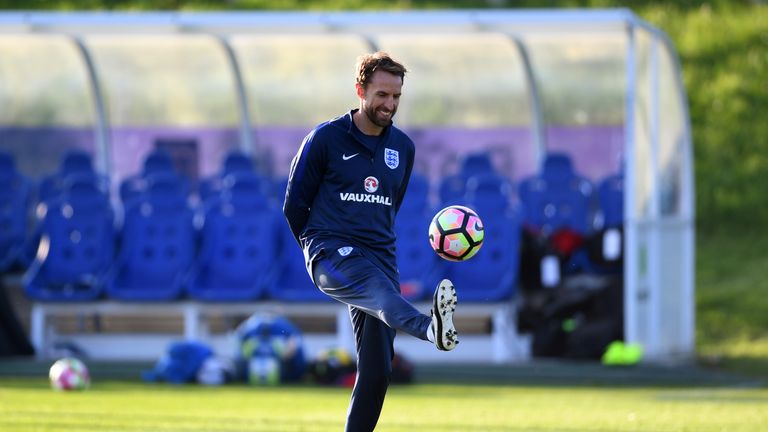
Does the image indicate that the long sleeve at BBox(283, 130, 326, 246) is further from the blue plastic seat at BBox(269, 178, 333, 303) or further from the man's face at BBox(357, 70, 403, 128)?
the blue plastic seat at BBox(269, 178, 333, 303)

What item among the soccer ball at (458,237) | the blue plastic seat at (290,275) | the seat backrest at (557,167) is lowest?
the blue plastic seat at (290,275)

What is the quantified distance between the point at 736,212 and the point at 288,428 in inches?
622

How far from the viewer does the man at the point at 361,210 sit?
7707 mm

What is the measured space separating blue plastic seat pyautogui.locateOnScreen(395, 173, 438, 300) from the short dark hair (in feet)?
34.2

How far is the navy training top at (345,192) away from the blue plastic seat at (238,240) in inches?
415

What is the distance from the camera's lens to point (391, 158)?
806 cm

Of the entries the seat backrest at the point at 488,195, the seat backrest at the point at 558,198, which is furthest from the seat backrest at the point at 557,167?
the seat backrest at the point at 488,195

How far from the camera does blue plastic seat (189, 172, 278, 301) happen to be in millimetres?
18641

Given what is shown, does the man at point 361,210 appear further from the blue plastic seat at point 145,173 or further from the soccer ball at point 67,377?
the blue plastic seat at point 145,173

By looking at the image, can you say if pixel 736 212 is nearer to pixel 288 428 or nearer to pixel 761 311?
pixel 761 311

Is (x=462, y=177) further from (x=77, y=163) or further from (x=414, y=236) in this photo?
(x=77, y=163)

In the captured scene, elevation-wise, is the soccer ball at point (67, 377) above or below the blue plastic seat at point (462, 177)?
below

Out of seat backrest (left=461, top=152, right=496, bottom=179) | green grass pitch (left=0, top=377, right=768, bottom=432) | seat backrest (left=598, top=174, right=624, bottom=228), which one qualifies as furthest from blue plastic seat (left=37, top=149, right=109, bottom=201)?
seat backrest (left=598, top=174, right=624, bottom=228)

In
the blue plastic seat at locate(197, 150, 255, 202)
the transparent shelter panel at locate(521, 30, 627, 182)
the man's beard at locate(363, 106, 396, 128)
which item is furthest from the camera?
the transparent shelter panel at locate(521, 30, 627, 182)
